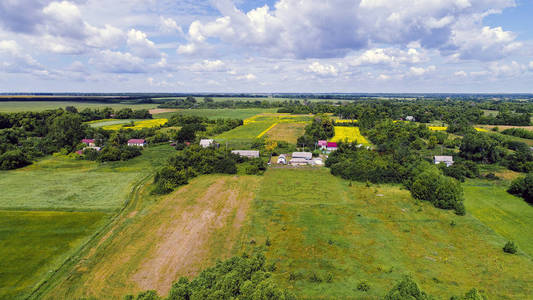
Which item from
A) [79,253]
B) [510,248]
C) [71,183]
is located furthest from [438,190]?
[71,183]

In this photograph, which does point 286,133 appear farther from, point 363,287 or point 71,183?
point 363,287

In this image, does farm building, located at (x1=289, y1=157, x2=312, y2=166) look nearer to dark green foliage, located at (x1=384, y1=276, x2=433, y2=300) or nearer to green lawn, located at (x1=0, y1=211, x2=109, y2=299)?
green lawn, located at (x1=0, y1=211, x2=109, y2=299)

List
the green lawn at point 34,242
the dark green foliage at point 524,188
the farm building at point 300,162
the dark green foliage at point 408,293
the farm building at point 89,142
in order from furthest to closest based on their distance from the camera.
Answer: the farm building at point 89,142 < the farm building at point 300,162 < the dark green foliage at point 524,188 < the green lawn at point 34,242 < the dark green foliage at point 408,293

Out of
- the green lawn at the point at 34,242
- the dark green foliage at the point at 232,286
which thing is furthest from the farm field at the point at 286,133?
the dark green foliage at the point at 232,286

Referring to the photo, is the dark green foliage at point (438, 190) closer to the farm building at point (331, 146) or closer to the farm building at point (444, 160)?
the farm building at point (444, 160)

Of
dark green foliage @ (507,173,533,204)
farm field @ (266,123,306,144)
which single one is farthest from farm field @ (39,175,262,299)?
farm field @ (266,123,306,144)

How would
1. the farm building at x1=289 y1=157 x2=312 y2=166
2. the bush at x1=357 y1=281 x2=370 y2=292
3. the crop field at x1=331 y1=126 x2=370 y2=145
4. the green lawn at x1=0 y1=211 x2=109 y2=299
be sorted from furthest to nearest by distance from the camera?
the crop field at x1=331 y1=126 x2=370 y2=145 → the farm building at x1=289 y1=157 x2=312 y2=166 → the green lawn at x1=0 y1=211 x2=109 y2=299 → the bush at x1=357 y1=281 x2=370 y2=292

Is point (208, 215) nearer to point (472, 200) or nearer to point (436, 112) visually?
point (472, 200)
